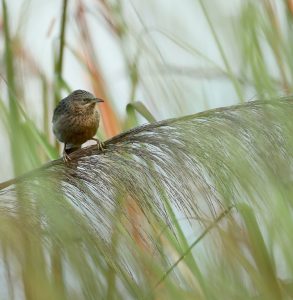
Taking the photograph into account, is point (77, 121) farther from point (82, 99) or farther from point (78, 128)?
point (82, 99)

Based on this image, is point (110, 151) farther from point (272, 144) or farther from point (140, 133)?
point (272, 144)

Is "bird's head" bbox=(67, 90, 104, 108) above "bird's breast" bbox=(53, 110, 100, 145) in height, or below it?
above

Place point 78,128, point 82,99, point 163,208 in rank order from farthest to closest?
point 82,99
point 78,128
point 163,208

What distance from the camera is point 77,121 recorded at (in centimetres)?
411

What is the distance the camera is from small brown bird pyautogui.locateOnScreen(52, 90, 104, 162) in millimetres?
4062

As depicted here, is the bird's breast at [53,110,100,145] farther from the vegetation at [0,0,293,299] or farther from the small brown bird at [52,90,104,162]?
the vegetation at [0,0,293,299]

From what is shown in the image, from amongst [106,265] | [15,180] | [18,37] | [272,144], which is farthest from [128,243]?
[18,37]

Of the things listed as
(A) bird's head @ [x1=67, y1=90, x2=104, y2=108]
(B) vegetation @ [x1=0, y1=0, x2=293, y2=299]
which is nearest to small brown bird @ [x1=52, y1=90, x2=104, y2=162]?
(A) bird's head @ [x1=67, y1=90, x2=104, y2=108]

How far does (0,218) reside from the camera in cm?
132

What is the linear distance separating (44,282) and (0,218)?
235 millimetres

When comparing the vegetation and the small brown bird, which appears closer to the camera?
the vegetation

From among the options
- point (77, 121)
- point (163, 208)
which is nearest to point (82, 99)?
point (77, 121)

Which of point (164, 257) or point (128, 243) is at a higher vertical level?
point (128, 243)

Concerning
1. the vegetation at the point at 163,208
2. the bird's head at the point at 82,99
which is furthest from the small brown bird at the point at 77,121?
the vegetation at the point at 163,208
